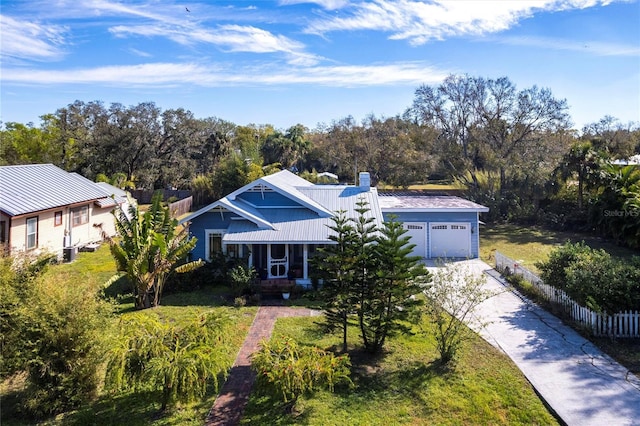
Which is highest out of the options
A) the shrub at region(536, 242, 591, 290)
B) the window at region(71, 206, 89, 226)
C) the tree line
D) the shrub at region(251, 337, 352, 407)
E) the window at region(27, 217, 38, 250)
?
the tree line

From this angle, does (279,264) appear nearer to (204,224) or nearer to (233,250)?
(233,250)

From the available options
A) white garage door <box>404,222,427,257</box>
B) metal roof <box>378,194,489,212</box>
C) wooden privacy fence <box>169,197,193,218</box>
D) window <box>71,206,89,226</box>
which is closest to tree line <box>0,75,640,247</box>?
wooden privacy fence <box>169,197,193,218</box>

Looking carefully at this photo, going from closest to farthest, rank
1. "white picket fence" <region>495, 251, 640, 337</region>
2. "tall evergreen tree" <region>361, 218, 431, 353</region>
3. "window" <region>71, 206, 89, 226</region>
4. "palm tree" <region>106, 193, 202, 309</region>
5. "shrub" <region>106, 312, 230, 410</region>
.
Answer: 1. "shrub" <region>106, 312, 230, 410</region>
2. "tall evergreen tree" <region>361, 218, 431, 353</region>
3. "white picket fence" <region>495, 251, 640, 337</region>
4. "palm tree" <region>106, 193, 202, 309</region>
5. "window" <region>71, 206, 89, 226</region>

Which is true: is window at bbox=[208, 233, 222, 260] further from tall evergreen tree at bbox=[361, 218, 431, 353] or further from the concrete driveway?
the concrete driveway

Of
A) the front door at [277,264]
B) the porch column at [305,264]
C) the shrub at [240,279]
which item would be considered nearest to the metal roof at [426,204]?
the porch column at [305,264]

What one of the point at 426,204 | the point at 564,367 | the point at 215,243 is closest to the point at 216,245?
the point at 215,243

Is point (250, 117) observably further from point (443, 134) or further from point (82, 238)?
point (82, 238)
